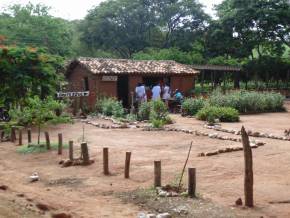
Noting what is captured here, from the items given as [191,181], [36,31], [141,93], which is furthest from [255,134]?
[36,31]

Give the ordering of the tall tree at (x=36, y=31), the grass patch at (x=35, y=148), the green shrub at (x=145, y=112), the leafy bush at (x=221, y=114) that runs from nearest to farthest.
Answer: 1. the grass patch at (x=35, y=148)
2. the leafy bush at (x=221, y=114)
3. the green shrub at (x=145, y=112)
4. the tall tree at (x=36, y=31)

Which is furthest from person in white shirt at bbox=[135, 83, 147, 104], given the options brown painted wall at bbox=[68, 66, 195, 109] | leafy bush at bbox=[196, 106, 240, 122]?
leafy bush at bbox=[196, 106, 240, 122]

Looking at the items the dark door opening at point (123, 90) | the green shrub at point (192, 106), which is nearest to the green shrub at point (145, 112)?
the green shrub at point (192, 106)

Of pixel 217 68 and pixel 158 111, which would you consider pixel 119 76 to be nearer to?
pixel 217 68

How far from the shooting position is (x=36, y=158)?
497 inches

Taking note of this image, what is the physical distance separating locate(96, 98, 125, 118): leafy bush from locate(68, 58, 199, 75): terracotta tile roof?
2423 millimetres

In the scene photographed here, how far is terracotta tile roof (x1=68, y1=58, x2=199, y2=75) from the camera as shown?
2725cm

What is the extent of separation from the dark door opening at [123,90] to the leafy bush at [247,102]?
255 inches

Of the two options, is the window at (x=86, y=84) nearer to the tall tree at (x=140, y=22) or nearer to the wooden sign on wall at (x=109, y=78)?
the wooden sign on wall at (x=109, y=78)

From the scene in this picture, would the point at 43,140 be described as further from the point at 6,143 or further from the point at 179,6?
the point at 179,6

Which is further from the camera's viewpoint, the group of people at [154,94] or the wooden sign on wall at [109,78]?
the wooden sign on wall at [109,78]

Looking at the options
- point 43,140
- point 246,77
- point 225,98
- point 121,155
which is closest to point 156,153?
point 121,155

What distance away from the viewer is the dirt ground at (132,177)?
735cm

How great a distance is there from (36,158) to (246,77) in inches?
992
